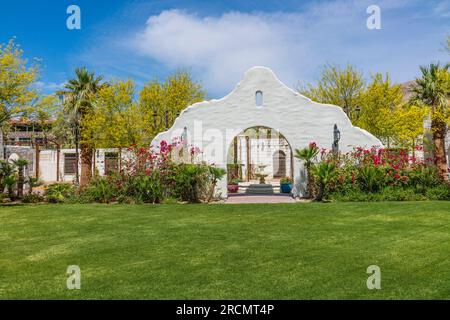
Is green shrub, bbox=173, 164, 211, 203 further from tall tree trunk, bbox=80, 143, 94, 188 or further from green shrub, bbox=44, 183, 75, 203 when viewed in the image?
tall tree trunk, bbox=80, 143, 94, 188

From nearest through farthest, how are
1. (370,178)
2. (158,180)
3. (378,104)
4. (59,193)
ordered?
(370,178) < (158,180) < (59,193) < (378,104)

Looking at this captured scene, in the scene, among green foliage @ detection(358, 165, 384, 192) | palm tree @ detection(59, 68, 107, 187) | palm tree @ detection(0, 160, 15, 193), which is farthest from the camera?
palm tree @ detection(59, 68, 107, 187)

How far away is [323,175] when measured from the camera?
48.1 feet

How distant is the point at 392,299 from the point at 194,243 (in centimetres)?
413

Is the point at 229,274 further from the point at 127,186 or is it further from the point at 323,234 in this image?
the point at 127,186

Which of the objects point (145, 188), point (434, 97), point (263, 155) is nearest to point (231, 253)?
point (145, 188)

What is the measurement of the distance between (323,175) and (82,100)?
20.6m

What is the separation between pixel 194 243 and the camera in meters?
7.82

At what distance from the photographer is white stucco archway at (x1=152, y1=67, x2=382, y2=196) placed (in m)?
16.3

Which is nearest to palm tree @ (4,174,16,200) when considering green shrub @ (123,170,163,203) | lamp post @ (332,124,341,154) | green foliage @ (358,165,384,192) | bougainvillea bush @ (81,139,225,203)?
bougainvillea bush @ (81,139,225,203)

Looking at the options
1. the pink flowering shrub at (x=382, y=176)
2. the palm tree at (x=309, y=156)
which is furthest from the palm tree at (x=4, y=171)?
the pink flowering shrub at (x=382, y=176)

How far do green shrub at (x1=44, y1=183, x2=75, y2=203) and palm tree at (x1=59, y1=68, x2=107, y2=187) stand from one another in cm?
1260

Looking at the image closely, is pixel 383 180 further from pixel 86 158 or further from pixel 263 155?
pixel 86 158
